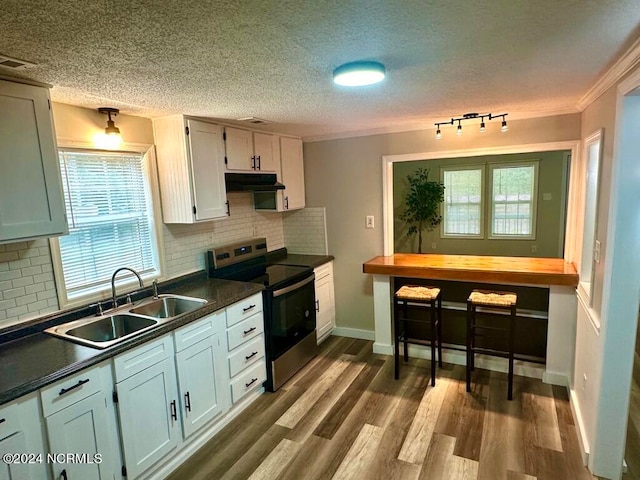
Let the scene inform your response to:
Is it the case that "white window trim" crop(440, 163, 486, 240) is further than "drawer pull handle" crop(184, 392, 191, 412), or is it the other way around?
"white window trim" crop(440, 163, 486, 240)

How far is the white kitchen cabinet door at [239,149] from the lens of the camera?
317 cm

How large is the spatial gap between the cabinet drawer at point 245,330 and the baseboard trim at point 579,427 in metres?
2.30

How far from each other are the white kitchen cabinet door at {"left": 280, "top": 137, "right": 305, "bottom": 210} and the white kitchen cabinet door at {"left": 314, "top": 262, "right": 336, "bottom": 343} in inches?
30.7

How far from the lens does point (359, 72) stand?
1704mm

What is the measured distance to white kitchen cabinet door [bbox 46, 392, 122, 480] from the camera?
1.70 m

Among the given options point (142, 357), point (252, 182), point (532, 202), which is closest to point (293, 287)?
point (252, 182)

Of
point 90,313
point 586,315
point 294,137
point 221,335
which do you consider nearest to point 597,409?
point 586,315

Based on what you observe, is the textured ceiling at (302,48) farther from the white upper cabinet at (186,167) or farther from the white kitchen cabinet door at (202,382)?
the white kitchen cabinet door at (202,382)

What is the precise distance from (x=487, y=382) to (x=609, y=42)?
104 inches

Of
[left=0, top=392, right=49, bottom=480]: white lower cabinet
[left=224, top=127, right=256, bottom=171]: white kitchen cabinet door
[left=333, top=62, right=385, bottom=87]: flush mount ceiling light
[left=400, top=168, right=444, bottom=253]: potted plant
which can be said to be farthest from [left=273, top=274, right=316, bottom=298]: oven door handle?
[left=400, top=168, right=444, bottom=253]: potted plant

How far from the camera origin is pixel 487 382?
10.4 feet

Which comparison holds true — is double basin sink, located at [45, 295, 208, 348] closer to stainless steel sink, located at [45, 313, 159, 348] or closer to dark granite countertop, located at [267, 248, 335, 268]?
stainless steel sink, located at [45, 313, 159, 348]

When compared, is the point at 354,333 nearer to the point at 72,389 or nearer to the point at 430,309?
the point at 430,309

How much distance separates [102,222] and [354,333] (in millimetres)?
2804
